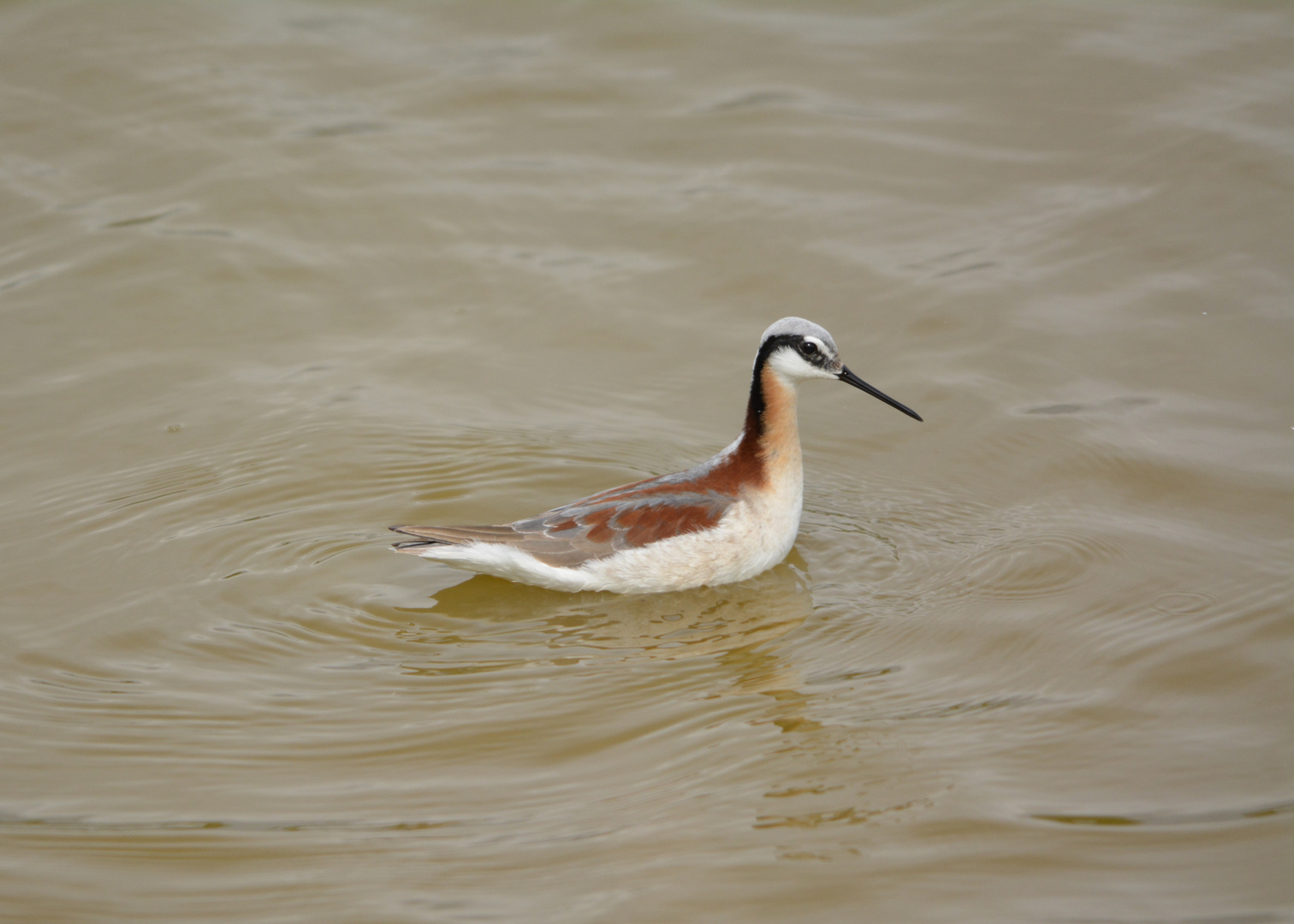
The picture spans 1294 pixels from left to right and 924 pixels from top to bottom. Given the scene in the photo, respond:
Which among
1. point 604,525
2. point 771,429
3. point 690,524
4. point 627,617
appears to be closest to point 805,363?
point 771,429

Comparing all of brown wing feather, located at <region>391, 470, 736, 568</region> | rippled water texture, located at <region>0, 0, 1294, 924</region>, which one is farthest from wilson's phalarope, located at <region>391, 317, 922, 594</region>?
rippled water texture, located at <region>0, 0, 1294, 924</region>

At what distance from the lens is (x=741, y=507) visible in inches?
287

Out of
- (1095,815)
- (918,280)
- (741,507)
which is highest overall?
(918,280)

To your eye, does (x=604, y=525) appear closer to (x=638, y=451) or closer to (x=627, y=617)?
(x=627, y=617)

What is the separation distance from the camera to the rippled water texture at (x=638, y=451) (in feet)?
16.3

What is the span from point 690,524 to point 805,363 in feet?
4.05

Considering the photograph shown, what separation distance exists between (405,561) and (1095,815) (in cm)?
409

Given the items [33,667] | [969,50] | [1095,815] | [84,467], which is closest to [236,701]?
[33,667]

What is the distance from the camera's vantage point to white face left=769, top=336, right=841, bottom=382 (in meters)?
7.58

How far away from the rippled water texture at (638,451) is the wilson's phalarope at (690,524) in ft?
0.62

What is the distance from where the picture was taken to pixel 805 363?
7617mm

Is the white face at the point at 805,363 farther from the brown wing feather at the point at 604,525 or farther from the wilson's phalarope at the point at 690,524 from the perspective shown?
the brown wing feather at the point at 604,525

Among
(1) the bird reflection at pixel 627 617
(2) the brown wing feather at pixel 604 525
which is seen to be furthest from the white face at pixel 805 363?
(1) the bird reflection at pixel 627 617

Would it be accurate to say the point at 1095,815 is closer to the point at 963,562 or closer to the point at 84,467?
the point at 963,562
